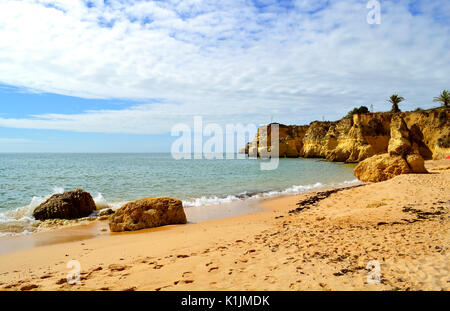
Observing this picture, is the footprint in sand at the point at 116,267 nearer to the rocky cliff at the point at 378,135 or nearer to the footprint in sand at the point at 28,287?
the footprint in sand at the point at 28,287

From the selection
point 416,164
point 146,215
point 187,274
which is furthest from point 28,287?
point 416,164

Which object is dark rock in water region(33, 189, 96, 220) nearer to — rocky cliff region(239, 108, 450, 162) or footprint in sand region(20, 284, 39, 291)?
footprint in sand region(20, 284, 39, 291)

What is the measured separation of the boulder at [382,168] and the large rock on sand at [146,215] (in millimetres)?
13068

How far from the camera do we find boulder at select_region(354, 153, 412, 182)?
15.2 meters

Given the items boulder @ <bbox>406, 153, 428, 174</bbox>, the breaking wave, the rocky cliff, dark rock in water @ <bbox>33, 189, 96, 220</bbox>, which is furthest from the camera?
the rocky cliff

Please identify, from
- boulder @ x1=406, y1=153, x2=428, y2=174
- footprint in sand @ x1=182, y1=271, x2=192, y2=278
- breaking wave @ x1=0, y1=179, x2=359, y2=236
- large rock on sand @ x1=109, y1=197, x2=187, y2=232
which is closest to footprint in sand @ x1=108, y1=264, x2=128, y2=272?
footprint in sand @ x1=182, y1=271, x2=192, y2=278

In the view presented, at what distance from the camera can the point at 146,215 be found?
8.50 metres

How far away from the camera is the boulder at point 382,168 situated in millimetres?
15219

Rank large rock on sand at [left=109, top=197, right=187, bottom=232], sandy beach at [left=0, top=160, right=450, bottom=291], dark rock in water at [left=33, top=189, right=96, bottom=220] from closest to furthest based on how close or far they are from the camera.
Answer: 1. sandy beach at [left=0, top=160, right=450, bottom=291]
2. large rock on sand at [left=109, top=197, right=187, bottom=232]
3. dark rock in water at [left=33, top=189, right=96, bottom=220]

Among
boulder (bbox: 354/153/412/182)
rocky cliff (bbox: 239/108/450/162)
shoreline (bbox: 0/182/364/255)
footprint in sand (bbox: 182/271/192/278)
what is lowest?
shoreline (bbox: 0/182/364/255)

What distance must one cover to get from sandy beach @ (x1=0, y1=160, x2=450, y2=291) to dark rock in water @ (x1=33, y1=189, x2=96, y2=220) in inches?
69.7

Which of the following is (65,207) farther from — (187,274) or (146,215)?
(187,274)

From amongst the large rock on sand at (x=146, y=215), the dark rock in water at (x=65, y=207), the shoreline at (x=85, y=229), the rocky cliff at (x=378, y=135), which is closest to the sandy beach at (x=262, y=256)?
the shoreline at (x=85, y=229)
